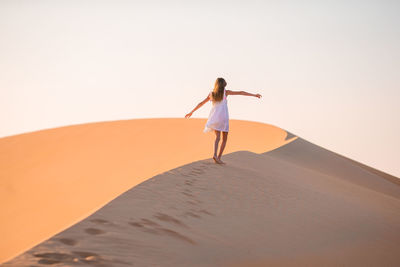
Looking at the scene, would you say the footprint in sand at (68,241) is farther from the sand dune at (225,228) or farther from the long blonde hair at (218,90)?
the long blonde hair at (218,90)

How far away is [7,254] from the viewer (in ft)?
24.7

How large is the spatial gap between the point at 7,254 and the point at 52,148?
8940 millimetres

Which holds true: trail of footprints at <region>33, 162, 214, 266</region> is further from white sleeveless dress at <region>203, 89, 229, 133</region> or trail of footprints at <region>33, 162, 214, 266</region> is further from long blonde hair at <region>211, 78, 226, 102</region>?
long blonde hair at <region>211, 78, 226, 102</region>

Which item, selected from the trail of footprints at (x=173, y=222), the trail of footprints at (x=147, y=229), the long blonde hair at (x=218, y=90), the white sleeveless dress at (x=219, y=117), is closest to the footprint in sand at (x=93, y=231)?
the trail of footprints at (x=147, y=229)

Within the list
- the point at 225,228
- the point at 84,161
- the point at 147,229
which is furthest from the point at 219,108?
the point at 84,161

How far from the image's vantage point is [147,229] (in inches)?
173

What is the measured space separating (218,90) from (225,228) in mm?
3425

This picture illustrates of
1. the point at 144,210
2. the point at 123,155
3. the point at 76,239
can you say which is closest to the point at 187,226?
the point at 144,210

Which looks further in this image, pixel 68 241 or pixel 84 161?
pixel 84 161

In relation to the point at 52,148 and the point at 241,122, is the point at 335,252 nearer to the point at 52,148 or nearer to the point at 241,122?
the point at 52,148

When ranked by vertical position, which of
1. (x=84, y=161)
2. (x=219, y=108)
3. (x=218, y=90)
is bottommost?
(x=84, y=161)

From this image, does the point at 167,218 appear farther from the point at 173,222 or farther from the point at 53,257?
the point at 53,257

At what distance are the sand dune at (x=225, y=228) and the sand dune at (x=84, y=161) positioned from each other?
461 mm

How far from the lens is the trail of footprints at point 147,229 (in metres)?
3.40
